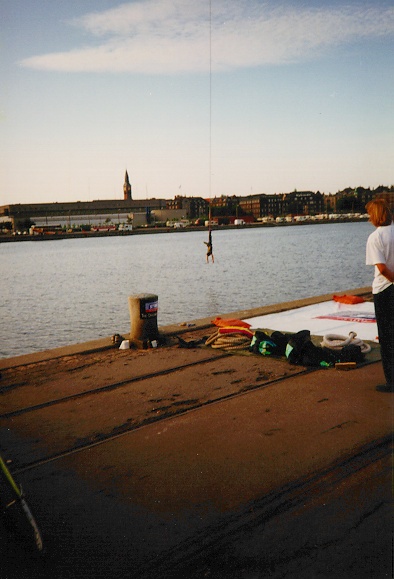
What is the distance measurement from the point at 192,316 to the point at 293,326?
11.1 meters

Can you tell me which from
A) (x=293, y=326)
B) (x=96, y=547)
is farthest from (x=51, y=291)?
(x=96, y=547)

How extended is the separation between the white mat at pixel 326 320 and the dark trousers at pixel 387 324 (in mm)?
2833

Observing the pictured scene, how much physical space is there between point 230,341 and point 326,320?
304 cm

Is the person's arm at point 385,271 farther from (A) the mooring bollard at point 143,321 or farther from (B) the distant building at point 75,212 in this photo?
(B) the distant building at point 75,212

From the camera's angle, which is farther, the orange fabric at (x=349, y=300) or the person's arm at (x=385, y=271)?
the orange fabric at (x=349, y=300)

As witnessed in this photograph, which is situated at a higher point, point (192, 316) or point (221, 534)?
point (221, 534)

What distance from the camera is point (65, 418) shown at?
18.7ft

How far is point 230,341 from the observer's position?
843 cm

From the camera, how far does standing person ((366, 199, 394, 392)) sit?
554 cm

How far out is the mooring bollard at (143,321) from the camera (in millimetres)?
8992

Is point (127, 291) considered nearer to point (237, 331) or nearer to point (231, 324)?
point (231, 324)

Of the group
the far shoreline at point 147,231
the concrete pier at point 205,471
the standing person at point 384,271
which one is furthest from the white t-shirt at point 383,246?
the far shoreline at point 147,231

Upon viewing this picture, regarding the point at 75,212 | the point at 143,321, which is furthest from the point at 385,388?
the point at 75,212

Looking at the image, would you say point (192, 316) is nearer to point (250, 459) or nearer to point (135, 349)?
point (135, 349)
